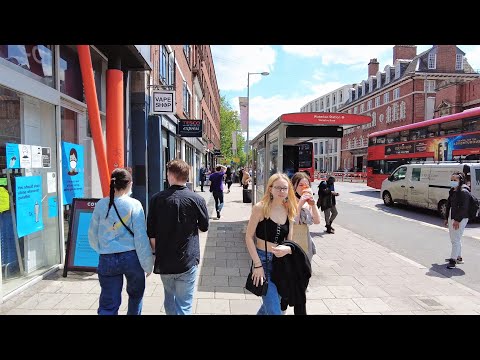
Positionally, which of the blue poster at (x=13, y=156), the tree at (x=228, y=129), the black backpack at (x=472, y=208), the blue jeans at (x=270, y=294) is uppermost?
the tree at (x=228, y=129)

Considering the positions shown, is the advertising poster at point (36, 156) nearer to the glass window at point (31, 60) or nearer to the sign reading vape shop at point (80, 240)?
the sign reading vape shop at point (80, 240)

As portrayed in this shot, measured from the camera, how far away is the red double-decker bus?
13656mm

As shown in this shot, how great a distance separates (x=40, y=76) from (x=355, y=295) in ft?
17.4

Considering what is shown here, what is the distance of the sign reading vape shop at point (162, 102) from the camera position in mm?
7605

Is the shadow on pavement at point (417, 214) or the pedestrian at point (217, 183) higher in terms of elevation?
the pedestrian at point (217, 183)

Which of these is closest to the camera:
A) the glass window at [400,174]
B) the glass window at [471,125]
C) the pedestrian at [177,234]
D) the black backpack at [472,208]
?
the pedestrian at [177,234]

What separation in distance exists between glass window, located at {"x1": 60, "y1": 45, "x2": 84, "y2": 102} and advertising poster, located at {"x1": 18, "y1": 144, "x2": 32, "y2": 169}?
141 cm

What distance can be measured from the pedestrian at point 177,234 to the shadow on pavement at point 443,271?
438 centimetres

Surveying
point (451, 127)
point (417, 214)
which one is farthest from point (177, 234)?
point (451, 127)

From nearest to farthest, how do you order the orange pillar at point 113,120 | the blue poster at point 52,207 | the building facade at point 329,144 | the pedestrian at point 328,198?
the blue poster at point 52,207
the orange pillar at point 113,120
the pedestrian at point 328,198
the building facade at point 329,144

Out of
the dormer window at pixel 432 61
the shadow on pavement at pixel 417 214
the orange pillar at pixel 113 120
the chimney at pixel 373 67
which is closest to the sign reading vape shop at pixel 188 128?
the orange pillar at pixel 113 120

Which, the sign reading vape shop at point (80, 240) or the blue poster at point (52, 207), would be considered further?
the blue poster at point (52, 207)

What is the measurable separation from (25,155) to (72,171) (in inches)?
45.3
